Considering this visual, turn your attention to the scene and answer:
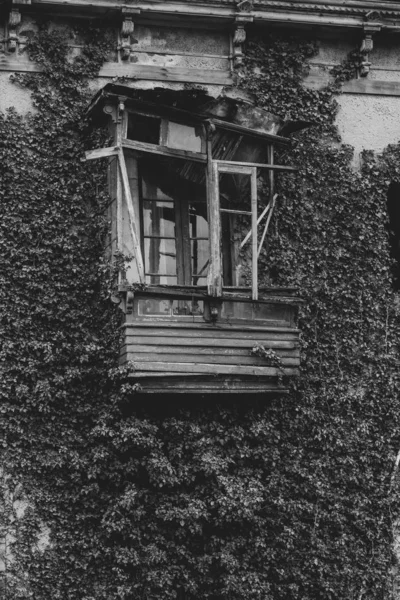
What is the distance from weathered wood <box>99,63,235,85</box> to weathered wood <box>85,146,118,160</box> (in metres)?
1.38

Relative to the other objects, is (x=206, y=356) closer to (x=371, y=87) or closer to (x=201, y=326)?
(x=201, y=326)

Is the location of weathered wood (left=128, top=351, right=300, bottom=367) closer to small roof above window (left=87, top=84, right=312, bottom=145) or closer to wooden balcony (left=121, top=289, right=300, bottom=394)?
wooden balcony (left=121, top=289, right=300, bottom=394)

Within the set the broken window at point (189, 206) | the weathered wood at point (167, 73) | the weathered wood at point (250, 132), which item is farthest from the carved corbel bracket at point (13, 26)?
the weathered wood at point (250, 132)

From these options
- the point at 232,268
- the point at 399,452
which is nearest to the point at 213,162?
the point at 232,268

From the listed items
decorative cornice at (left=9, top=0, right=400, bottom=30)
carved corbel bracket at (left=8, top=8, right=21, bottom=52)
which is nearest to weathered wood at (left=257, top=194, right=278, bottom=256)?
decorative cornice at (left=9, top=0, right=400, bottom=30)

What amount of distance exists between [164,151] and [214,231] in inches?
44.6

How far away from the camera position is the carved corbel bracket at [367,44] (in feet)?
51.5

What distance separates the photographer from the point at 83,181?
47.4ft

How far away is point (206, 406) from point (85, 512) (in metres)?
1.92

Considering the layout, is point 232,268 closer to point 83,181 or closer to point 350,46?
point 83,181

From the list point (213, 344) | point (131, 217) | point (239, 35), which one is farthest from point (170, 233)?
point (239, 35)

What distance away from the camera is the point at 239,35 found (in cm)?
1533

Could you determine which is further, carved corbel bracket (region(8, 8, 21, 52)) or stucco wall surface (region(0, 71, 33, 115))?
carved corbel bracket (region(8, 8, 21, 52))

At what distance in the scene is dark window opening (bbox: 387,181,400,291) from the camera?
1571 centimetres
